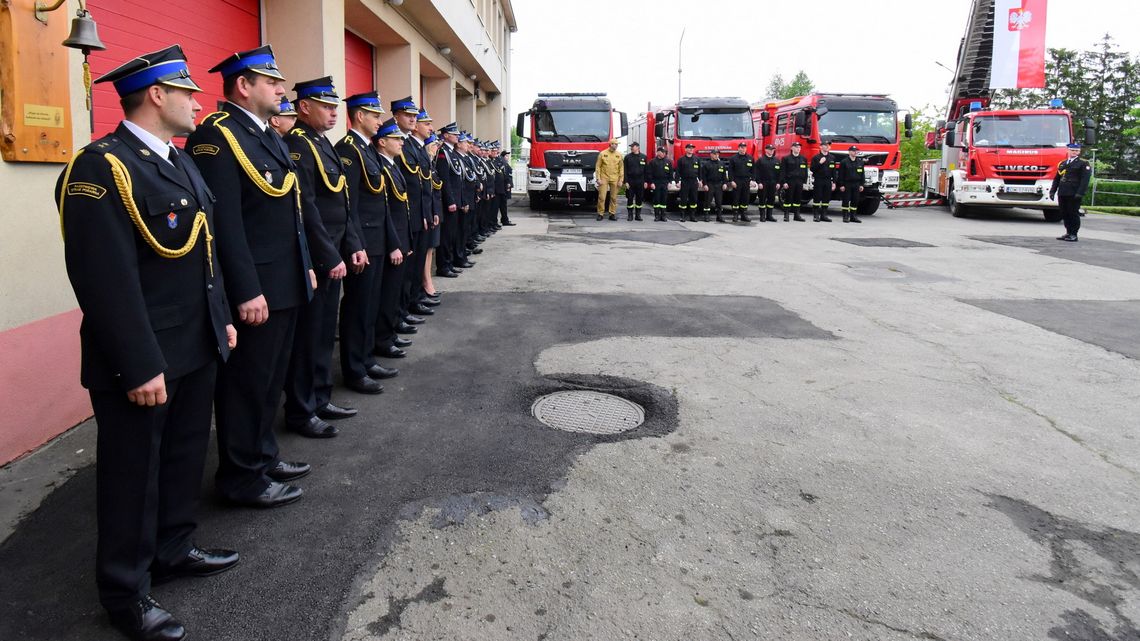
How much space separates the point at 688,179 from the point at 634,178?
1429 millimetres

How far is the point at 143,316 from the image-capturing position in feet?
8.61

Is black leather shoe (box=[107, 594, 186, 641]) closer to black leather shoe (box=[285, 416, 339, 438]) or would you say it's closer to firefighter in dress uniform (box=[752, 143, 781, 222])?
black leather shoe (box=[285, 416, 339, 438])

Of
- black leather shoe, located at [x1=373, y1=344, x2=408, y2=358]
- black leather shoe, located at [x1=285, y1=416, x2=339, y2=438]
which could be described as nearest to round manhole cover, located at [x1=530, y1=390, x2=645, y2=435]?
black leather shoe, located at [x1=285, y1=416, x2=339, y2=438]

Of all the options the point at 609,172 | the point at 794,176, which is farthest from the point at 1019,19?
the point at 609,172

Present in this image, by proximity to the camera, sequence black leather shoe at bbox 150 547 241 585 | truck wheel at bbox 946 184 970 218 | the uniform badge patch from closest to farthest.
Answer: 1. the uniform badge patch
2. black leather shoe at bbox 150 547 241 585
3. truck wheel at bbox 946 184 970 218

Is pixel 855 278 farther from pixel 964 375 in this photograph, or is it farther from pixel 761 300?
pixel 964 375

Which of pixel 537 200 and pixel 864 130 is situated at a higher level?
pixel 864 130

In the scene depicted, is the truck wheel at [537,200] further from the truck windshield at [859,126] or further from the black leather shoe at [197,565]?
the black leather shoe at [197,565]

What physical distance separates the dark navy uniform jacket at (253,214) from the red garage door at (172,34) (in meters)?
2.48

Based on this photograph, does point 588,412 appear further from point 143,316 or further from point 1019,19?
point 1019,19

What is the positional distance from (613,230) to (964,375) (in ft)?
40.2

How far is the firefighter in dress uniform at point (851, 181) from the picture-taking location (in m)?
20.8

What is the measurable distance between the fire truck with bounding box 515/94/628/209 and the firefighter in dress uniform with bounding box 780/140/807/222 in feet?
14.6

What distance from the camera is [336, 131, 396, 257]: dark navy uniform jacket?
5.46m
